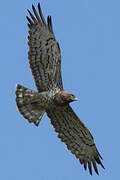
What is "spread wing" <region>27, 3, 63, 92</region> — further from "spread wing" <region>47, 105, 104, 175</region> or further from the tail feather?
"spread wing" <region>47, 105, 104, 175</region>

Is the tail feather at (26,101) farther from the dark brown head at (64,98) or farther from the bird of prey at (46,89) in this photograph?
the dark brown head at (64,98)

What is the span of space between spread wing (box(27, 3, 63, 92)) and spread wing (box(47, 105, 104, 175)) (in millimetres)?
712

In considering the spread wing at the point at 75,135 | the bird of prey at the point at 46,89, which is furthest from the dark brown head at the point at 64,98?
the spread wing at the point at 75,135

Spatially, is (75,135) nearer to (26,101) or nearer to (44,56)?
(26,101)

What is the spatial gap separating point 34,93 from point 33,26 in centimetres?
165

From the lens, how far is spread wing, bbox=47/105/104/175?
13914 mm

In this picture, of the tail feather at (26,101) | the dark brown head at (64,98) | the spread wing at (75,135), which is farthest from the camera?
the spread wing at (75,135)

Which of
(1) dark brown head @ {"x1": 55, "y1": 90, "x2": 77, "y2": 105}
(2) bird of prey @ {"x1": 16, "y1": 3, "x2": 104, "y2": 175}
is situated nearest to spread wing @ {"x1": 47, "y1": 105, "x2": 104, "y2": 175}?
(2) bird of prey @ {"x1": 16, "y1": 3, "x2": 104, "y2": 175}

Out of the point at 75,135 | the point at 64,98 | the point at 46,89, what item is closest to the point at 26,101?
the point at 46,89

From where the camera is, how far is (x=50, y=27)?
1375 cm

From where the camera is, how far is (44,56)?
13.7 m

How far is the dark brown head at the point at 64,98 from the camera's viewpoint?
13227 millimetres

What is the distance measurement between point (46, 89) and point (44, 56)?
2.67 ft

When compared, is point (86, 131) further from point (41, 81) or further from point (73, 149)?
point (41, 81)
